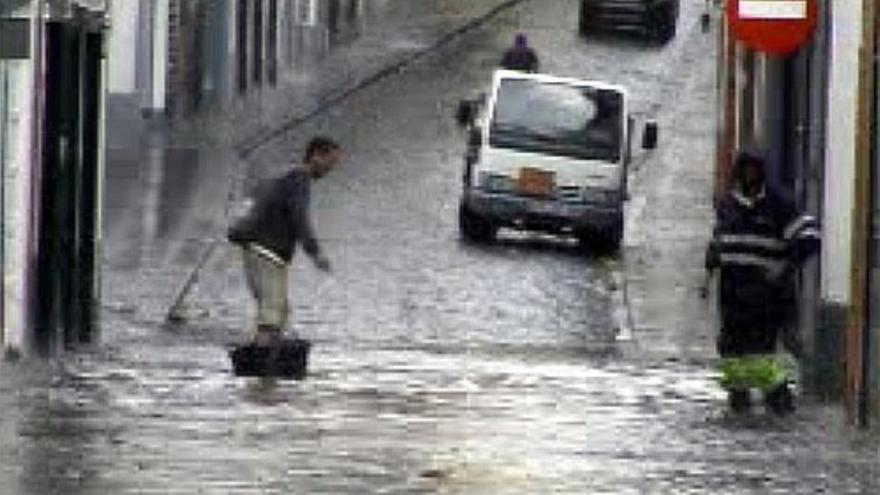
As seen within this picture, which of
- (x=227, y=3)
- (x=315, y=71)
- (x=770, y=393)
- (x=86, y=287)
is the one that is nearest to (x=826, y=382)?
(x=770, y=393)

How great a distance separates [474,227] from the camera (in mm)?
36781

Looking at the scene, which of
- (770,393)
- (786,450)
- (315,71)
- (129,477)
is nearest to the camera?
(129,477)

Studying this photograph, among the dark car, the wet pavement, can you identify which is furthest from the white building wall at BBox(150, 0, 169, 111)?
the dark car

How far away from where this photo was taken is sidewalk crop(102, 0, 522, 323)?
31.7 meters

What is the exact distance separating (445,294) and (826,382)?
34.8ft

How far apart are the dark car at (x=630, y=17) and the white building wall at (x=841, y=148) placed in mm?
38238

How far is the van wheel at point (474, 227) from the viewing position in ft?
120

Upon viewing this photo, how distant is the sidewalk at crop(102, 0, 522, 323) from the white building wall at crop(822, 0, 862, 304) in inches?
345

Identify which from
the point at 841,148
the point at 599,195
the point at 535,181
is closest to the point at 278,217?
the point at 841,148

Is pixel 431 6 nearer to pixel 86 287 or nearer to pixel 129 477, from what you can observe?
pixel 86 287

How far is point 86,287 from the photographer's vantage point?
79.2ft

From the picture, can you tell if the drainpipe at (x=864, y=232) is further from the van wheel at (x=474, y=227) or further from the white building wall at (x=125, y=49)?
the white building wall at (x=125, y=49)

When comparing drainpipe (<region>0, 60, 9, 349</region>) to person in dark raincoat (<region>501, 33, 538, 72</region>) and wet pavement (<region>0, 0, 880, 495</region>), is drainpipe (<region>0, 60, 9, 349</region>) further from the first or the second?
person in dark raincoat (<region>501, 33, 538, 72</region>)

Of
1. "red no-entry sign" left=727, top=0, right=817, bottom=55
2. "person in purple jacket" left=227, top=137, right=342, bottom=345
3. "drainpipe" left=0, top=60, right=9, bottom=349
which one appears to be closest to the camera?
"red no-entry sign" left=727, top=0, right=817, bottom=55
